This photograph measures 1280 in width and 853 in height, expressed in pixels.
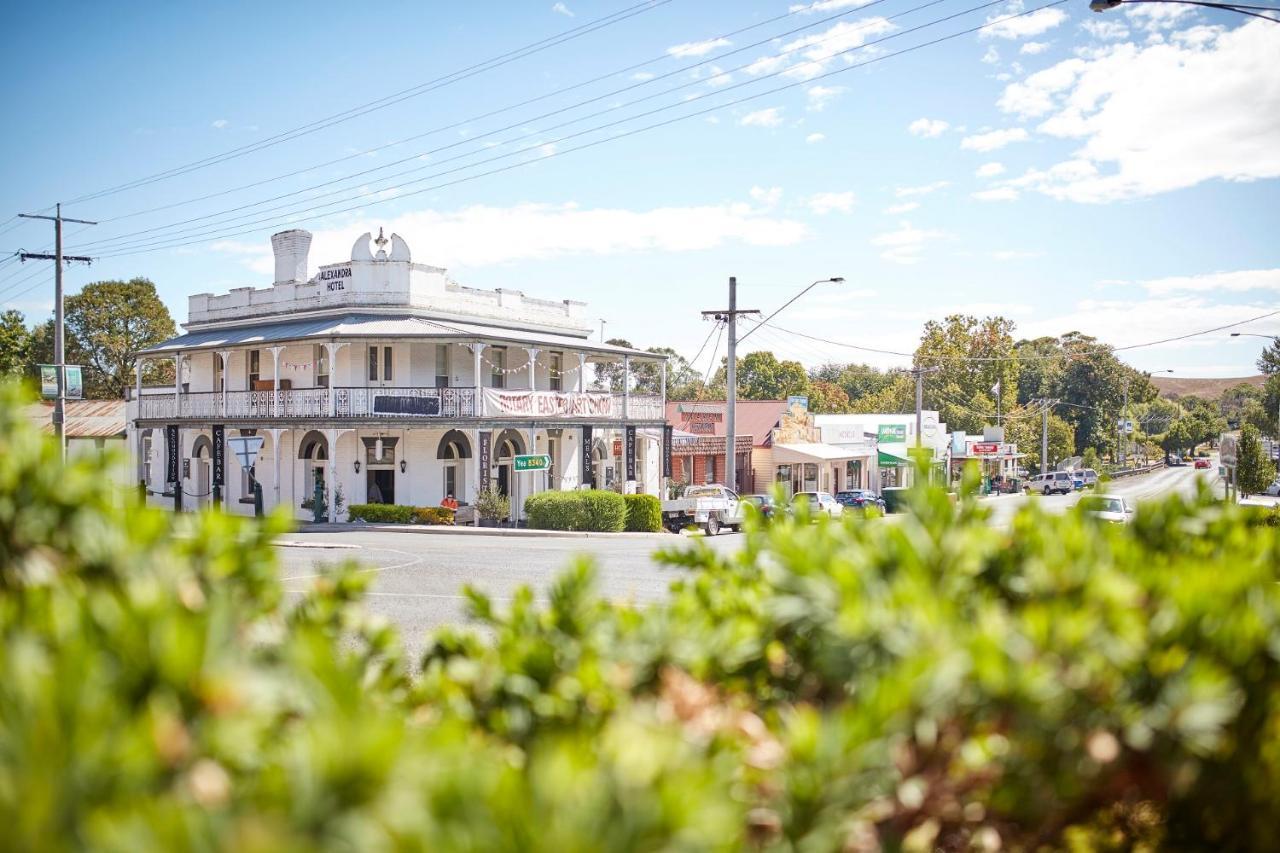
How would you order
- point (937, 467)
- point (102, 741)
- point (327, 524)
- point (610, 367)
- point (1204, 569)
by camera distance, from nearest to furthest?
point (102, 741), point (1204, 569), point (937, 467), point (327, 524), point (610, 367)

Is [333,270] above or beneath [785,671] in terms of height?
above

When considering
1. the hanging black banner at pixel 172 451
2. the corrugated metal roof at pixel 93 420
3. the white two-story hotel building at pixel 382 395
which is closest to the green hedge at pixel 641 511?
the white two-story hotel building at pixel 382 395

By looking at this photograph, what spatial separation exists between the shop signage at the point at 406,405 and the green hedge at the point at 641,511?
6.77 meters

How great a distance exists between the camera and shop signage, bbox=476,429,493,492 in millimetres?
31873

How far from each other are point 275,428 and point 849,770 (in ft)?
110

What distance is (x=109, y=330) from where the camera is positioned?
6775cm

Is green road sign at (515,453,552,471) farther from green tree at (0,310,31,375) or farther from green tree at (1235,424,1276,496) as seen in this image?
green tree at (0,310,31,375)

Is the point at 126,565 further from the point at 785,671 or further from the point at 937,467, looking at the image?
the point at 937,467

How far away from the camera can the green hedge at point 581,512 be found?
30.4 m

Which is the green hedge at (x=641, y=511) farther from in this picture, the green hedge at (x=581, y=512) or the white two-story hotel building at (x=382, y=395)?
the white two-story hotel building at (x=382, y=395)

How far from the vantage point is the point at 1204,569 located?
3.01 metres

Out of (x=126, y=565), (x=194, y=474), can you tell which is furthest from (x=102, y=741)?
(x=194, y=474)

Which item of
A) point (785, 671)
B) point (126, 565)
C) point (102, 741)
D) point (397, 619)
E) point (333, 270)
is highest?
point (333, 270)

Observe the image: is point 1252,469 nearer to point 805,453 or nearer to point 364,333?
point 805,453
